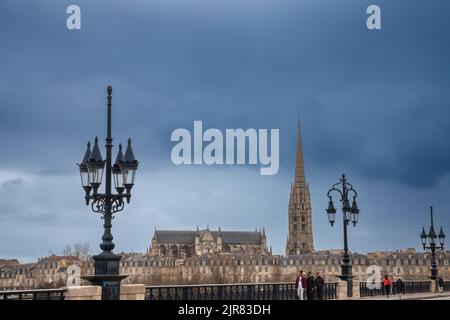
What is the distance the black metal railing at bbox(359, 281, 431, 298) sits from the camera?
44.8 metres

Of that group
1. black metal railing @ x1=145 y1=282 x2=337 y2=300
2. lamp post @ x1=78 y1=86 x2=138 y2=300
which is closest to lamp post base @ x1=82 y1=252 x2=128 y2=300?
lamp post @ x1=78 y1=86 x2=138 y2=300

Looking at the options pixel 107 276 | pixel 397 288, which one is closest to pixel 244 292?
pixel 397 288

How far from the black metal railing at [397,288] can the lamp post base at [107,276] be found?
26063 millimetres

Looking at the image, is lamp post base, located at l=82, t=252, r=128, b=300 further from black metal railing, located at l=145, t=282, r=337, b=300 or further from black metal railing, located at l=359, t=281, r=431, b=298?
black metal railing, located at l=359, t=281, r=431, b=298

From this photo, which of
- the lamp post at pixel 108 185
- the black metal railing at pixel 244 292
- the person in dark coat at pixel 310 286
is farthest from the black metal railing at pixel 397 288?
the lamp post at pixel 108 185

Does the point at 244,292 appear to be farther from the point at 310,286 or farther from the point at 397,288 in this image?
the point at 397,288

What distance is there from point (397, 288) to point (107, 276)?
29.8 metres

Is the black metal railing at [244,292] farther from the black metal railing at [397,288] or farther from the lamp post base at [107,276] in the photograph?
the lamp post base at [107,276]

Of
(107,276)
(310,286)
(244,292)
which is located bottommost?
(244,292)

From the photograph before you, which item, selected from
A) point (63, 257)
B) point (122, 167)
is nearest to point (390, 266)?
point (63, 257)

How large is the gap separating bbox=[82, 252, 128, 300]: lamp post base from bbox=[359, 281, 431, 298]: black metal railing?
26.1 m

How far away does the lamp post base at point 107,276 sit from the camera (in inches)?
780

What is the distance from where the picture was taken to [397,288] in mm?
45906
